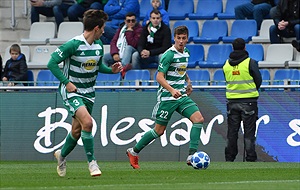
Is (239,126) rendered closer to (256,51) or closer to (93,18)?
(256,51)

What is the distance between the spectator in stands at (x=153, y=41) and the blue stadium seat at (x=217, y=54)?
99cm

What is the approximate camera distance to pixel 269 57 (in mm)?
21547

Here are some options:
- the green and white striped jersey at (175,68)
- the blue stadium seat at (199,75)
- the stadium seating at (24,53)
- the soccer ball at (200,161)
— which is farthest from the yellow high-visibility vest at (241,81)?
the stadium seating at (24,53)

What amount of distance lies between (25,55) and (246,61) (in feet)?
25.5

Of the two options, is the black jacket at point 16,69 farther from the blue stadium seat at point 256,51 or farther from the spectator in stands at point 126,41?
the blue stadium seat at point 256,51

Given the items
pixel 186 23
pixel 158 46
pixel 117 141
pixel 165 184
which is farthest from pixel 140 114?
pixel 165 184

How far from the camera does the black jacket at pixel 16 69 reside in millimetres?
22016

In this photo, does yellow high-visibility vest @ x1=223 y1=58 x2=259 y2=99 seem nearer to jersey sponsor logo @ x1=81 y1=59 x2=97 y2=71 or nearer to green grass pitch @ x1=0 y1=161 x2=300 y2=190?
green grass pitch @ x1=0 y1=161 x2=300 y2=190

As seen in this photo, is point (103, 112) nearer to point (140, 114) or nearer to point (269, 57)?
point (140, 114)

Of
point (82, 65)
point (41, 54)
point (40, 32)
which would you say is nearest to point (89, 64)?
point (82, 65)

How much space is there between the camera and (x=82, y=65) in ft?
43.8

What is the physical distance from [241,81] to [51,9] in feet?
28.2

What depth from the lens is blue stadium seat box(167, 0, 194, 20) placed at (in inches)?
941

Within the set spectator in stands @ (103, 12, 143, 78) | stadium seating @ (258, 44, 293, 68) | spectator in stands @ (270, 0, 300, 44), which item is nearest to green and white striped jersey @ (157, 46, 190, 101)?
stadium seating @ (258, 44, 293, 68)
